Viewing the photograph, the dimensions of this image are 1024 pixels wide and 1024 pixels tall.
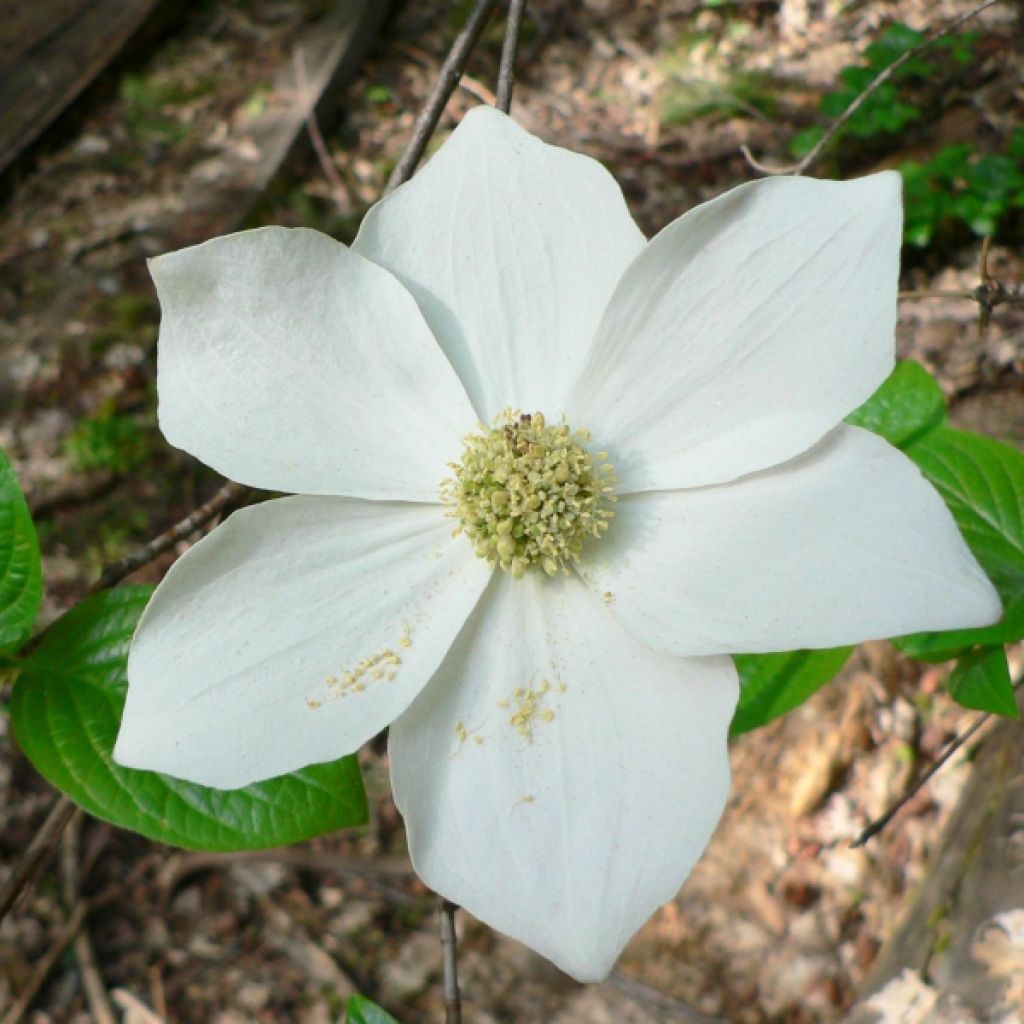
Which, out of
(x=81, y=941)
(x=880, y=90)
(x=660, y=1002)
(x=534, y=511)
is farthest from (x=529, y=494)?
(x=880, y=90)

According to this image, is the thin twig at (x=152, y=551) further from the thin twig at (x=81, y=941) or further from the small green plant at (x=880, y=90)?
A: the small green plant at (x=880, y=90)

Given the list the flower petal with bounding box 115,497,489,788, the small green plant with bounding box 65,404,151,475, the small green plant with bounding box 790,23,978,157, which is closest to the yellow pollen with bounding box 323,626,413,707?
the flower petal with bounding box 115,497,489,788

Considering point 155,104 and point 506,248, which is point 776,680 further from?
point 155,104

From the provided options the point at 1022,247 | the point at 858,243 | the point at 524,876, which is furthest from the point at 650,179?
the point at 524,876

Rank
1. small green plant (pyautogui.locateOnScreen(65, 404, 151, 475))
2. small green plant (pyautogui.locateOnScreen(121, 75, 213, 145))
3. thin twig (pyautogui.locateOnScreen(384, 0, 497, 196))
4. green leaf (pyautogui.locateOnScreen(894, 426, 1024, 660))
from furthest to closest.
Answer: small green plant (pyautogui.locateOnScreen(121, 75, 213, 145)) → small green plant (pyautogui.locateOnScreen(65, 404, 151, 475)) → thin twig (pyautogui.locateOnScreen(384, 0, 497, 196)) → green leaf (pyautogui.locateOnScreen(894, 426, 1024, 660))

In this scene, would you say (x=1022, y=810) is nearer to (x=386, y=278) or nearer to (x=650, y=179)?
(x=386, y=278)

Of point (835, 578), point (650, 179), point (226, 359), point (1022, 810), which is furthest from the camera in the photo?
point (650, 179)

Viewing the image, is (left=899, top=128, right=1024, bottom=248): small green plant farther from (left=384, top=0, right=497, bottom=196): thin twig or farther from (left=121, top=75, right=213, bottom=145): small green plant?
(left=121, top=75, right=213, bottom=145): small green plant

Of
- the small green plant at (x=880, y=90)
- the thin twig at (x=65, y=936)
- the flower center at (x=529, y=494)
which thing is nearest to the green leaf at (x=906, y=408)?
the flower center at (x=529, y=494)
